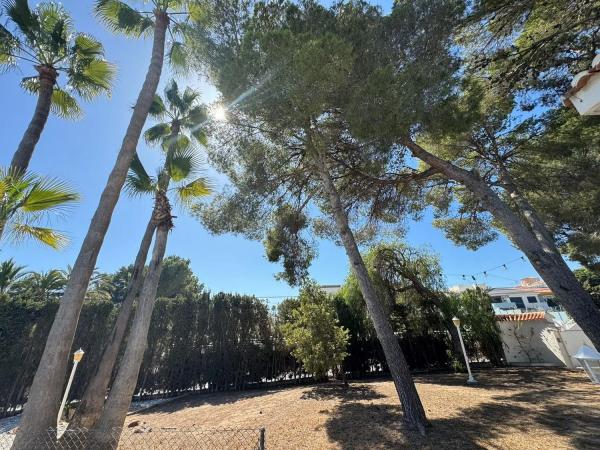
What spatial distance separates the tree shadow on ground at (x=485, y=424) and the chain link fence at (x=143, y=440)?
151 centimetres

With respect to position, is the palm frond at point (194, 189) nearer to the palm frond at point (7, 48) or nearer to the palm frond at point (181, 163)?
the palm frond at point (181, 163)

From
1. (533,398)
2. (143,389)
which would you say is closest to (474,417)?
(533,398)

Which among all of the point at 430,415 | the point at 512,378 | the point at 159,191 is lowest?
the point at 430,415

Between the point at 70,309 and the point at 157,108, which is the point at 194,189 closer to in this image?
the point at 157,108

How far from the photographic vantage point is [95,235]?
4.00m

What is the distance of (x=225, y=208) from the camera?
26.7 ft

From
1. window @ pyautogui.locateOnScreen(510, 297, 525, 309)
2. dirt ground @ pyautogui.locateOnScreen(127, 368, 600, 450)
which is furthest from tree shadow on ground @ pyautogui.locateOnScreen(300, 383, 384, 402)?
window @ pyautogui.locateOnScreen(510, 297, 525, 309)

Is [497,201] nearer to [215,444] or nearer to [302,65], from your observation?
[302,65]

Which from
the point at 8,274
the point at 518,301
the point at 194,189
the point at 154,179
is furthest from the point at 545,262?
the point at 518,301

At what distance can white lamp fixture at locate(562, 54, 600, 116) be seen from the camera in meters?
2.06

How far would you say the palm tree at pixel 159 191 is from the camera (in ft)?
12.9

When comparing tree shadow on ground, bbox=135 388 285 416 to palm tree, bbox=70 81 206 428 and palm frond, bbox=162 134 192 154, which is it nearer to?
palm tree, bbox=70 81 206 428

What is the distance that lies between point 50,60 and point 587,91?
863 cm

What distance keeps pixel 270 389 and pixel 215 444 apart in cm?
553
